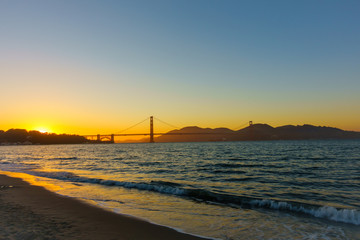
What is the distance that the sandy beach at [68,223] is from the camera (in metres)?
5.91

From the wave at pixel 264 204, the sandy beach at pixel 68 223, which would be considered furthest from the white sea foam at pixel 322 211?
the sandy beach at pixel 68 223

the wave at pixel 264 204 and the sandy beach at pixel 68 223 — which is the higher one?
the sandy beach at pixel 68 223

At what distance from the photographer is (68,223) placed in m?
6.89

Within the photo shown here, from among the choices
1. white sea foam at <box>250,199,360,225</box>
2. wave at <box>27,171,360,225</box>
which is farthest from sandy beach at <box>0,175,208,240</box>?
white sea foam at <box>250,199,360,225</box>

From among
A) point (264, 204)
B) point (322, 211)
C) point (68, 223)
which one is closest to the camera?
point (68, 223)

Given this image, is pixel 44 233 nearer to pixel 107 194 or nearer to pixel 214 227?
pixel 214 227

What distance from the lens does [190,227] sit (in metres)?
6.84

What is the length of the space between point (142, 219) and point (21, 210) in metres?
4.00

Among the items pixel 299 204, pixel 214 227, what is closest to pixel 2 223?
pixel 214 227

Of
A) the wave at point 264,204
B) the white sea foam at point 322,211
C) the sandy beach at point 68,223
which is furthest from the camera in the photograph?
the wave at point 264,204

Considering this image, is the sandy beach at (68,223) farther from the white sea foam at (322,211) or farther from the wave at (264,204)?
the white sea foam at (322,211)

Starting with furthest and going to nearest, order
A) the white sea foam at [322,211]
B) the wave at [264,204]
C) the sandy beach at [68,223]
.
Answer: the wave at [264,204], the white sea foam at [322,211], the sandy beach at [68,223]

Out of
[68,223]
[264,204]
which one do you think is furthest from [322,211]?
[68,223]

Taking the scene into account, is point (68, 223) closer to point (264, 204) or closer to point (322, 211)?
point (264, 204)
